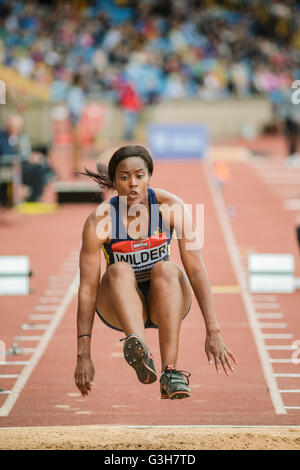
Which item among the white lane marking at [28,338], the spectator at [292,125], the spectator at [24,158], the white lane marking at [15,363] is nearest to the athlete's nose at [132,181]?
the white lane marking at [15,363]

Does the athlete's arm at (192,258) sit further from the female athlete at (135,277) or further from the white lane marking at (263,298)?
the white lane marking at (263,298)

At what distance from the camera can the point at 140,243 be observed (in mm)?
4090

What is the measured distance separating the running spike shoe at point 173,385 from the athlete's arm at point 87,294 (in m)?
0.36

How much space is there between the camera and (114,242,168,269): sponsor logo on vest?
412 centimetres

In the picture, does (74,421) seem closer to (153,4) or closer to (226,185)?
(226,185)

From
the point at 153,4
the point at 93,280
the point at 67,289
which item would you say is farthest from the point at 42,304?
the point at 153,4

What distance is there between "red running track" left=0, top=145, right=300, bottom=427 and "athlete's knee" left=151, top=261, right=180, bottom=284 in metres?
0.79

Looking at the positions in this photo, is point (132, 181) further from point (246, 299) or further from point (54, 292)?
point (54, 292)

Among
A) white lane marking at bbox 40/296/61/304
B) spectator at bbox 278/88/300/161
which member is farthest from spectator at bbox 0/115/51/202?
spectator at bbox 278/88/300/161

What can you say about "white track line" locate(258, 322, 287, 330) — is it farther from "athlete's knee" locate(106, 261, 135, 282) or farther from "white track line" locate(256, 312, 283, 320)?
"athlete's knee" locate(106, 261, 135, 282)

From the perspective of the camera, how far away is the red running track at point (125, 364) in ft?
14.3

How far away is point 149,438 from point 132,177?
1238 millimetres

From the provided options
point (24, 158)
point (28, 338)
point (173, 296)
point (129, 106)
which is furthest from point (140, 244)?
point (129, 106)

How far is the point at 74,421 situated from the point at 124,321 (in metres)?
0.74
